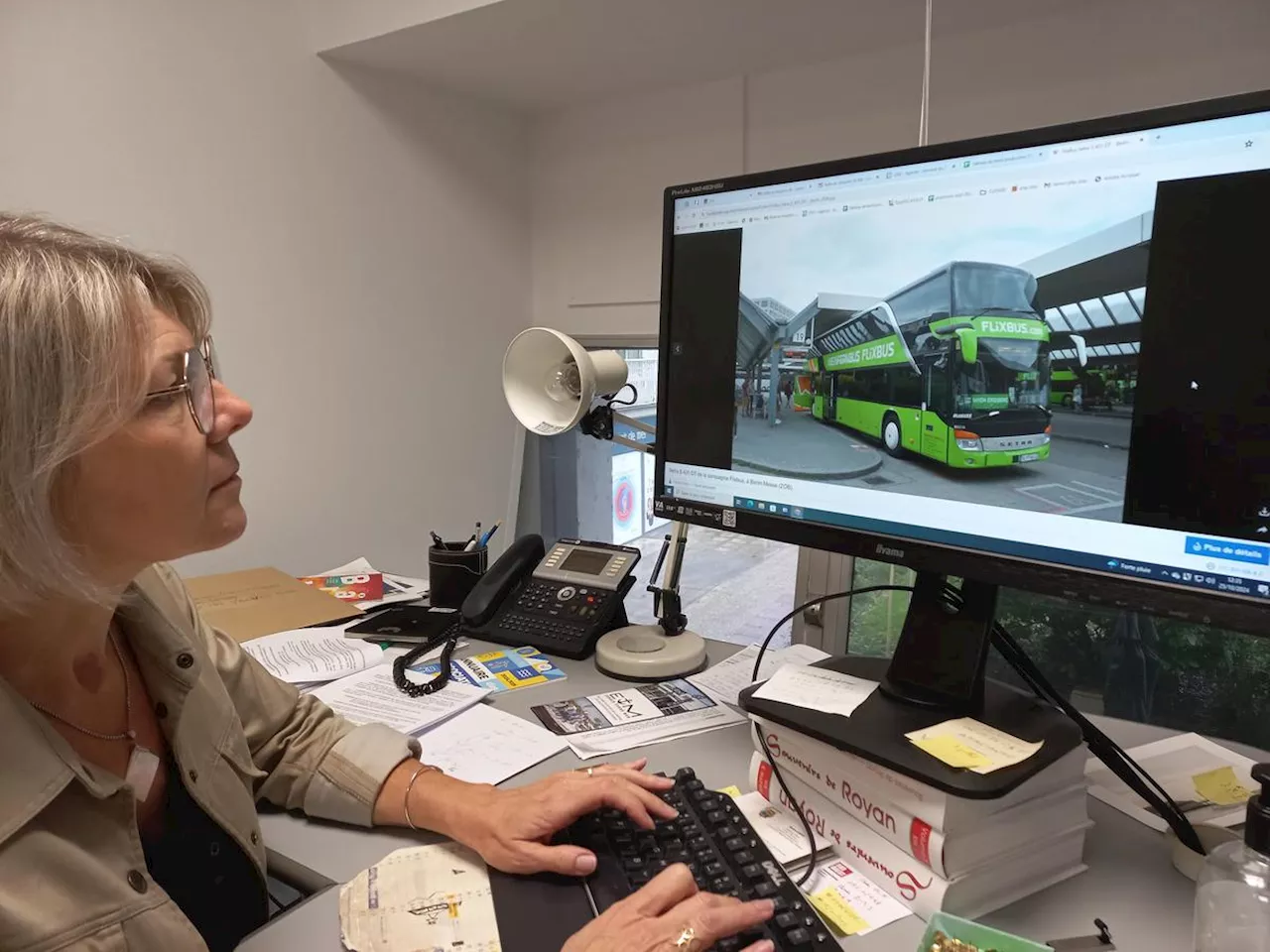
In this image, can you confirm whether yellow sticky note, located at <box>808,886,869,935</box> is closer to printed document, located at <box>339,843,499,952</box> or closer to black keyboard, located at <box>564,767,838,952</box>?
black keyboard, located at <box>564,767,838,952</box>

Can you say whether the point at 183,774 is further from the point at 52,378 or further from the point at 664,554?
the point at 664,554

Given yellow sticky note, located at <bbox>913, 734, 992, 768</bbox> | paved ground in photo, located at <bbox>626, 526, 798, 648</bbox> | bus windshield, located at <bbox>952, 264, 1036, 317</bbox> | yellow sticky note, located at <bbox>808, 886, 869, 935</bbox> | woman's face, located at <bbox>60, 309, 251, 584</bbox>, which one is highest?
bus windshield, located at <bbox>952, 264, 1036, 317</bbox>

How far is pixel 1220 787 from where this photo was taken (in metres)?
0.86

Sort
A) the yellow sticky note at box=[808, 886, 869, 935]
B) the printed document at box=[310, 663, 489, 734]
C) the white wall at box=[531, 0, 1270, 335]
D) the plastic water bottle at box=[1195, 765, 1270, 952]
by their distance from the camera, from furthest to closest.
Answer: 1. the white wall at box=[531, 0, 1270, 335]
2. the printed document at box=[310, 663, 489, 734]
3. the yellow sticky note at box=[808, 886, 869, 935]
4. the plastic water bottle at box=[1195, 765, 1270, 952]

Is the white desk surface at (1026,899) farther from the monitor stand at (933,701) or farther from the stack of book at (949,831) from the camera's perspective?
the monitor stand at (933,701)

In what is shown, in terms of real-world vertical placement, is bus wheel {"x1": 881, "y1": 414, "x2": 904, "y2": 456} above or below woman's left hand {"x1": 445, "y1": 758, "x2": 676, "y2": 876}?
above

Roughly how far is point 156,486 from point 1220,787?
43.6 inches

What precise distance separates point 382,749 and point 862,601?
1.34 metres

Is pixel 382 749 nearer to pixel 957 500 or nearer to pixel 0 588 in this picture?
pixel 0 588

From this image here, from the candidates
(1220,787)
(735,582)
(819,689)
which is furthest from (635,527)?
(1220,787)

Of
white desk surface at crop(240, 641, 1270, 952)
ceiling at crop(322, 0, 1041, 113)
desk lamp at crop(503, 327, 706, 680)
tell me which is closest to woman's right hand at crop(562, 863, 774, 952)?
white desk surface at crop(240, 641, 1270, 952)

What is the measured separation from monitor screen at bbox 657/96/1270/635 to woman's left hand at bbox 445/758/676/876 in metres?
0.34

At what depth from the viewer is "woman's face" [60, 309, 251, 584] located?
0.69 meters

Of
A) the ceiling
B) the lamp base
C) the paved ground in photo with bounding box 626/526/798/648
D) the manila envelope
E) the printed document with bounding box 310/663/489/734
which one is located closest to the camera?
the printed document with bounding box 310/663/489/734
